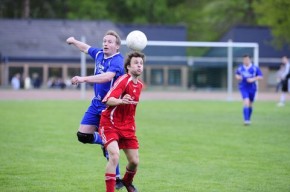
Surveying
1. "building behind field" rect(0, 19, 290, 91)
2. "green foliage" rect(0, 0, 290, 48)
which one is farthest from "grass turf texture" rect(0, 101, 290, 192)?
"green foliage" rect(0, 0, 290, 48)

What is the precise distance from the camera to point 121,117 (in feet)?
28.5

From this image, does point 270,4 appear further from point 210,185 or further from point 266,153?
point 210,185

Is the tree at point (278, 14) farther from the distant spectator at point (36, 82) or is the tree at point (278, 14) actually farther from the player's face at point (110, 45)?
the player's face at point (110, 45)

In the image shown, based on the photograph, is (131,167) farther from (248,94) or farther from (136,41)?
(248,94)

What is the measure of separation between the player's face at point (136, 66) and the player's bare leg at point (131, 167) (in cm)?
104

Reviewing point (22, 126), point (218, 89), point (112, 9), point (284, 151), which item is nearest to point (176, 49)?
point (218, 89)

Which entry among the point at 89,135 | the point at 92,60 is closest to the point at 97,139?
the point at 89,135

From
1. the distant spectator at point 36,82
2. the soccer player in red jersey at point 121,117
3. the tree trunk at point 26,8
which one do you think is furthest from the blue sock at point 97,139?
the tree trunk at point 26,8

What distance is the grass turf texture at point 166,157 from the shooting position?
998 centimetres

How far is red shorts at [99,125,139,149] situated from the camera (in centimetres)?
855

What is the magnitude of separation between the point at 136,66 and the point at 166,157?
474cm

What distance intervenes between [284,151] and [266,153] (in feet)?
1.81

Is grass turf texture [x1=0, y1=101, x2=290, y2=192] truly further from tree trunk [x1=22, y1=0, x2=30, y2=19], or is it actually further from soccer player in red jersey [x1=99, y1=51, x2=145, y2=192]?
tree trunk [x1=22, y1=0, x2=30, y2=19]

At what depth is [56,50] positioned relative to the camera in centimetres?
6347
